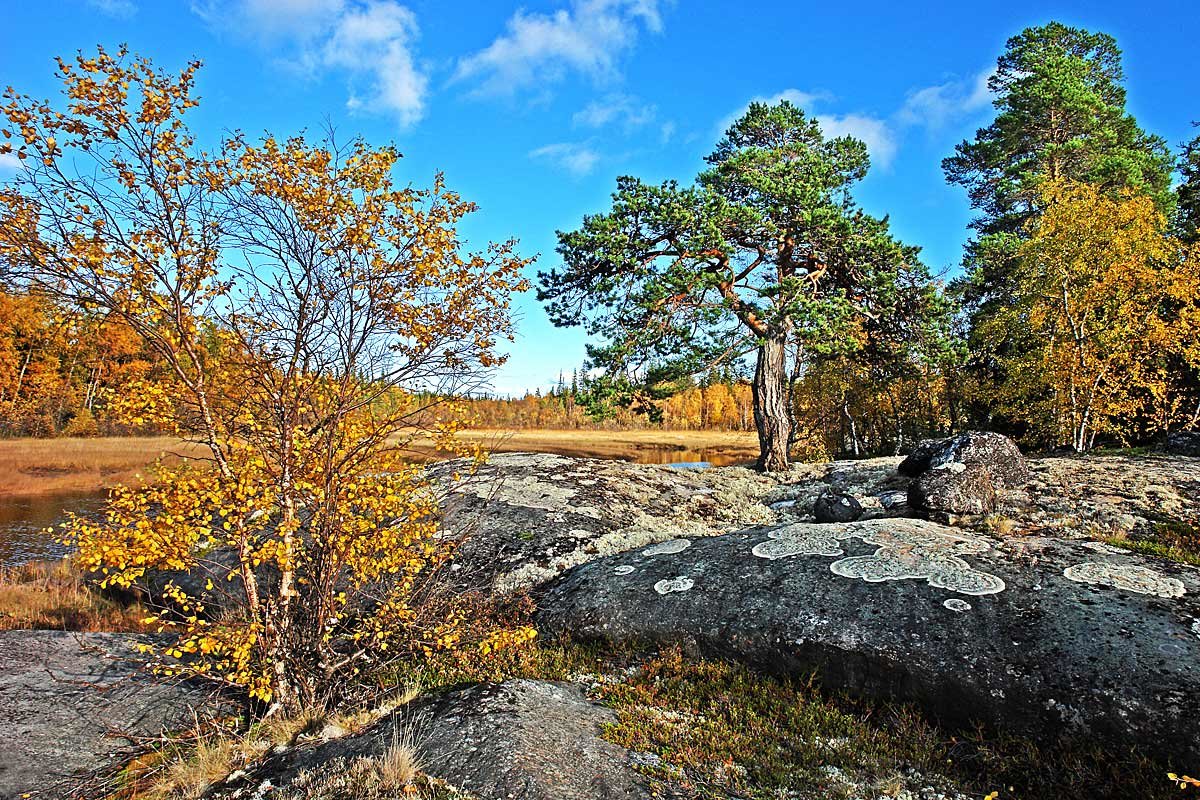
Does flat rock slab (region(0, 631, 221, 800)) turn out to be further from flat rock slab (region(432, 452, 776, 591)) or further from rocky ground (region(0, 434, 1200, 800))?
flat rock slab (region(432, 452, 776, 591))

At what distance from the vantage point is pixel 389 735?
4.86m

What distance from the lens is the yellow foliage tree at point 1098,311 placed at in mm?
17797

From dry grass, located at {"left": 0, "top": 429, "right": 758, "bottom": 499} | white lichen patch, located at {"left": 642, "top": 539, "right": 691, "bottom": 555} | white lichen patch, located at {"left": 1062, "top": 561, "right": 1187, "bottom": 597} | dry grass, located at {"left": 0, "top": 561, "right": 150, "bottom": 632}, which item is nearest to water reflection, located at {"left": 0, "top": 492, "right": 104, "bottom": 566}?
dry grass, located at {"left": 0, "top": 561, "right": 150, "bottom": 632}

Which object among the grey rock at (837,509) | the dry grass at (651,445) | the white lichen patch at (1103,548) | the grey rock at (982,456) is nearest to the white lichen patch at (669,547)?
the grey rock at (837,509)

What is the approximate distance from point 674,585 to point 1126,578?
4.85 meters

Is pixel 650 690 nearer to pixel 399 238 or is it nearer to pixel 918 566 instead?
pixel 918 566

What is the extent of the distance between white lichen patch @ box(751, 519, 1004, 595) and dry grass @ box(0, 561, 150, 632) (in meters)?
10.6

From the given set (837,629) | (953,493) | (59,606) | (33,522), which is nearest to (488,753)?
(837,629)

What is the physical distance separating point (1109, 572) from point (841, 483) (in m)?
8.10

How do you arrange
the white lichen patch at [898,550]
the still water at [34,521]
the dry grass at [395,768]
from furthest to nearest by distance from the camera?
the still water at [34,521]
the white lichen patch at [898,550]
the dry grass at [395,768]

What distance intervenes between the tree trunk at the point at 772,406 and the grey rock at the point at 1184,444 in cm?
877

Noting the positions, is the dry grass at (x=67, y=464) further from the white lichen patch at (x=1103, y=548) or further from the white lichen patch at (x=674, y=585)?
the white lichen patch at (x=1103, y=548)

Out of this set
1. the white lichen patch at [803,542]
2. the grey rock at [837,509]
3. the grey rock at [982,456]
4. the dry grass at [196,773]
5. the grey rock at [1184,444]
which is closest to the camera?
the dry grass at [196,773]

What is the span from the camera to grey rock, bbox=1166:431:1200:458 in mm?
13336
